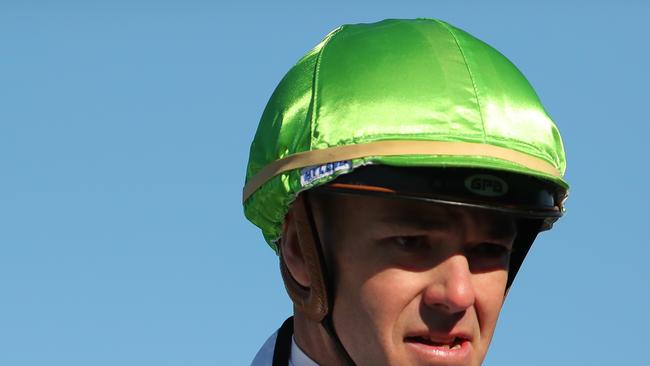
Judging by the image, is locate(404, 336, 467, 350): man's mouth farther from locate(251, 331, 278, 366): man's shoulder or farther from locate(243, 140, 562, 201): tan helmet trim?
locate(251, 331, 278, 366): man's shoulder

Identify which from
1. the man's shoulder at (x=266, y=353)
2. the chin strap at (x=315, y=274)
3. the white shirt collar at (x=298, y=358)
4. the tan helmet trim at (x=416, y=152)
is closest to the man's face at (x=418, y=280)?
the chin strap at (x=315, y=274)

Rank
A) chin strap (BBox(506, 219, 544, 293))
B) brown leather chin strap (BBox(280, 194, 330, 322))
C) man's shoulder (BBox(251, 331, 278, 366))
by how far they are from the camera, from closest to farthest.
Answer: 1. brown leather chin strap (BBox(280, 194, 330, 322))
2. chin strap (BBox(506, 219, 544, 293))
3. man's shoulder (BBox(251, 331, 278, 366))

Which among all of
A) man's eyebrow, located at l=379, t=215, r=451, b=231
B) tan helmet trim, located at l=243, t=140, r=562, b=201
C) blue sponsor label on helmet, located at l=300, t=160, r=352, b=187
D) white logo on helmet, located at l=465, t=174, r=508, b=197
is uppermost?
tan helmet trim, located at l=243, t=140, r=562, b=201

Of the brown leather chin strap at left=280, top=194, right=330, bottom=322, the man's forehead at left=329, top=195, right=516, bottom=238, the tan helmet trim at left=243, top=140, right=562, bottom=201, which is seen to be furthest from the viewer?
the brown leather chin strap at left=280, top=194, right=330, bottom=322

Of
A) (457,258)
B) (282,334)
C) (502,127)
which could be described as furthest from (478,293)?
(282,334)

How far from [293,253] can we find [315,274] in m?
0.25

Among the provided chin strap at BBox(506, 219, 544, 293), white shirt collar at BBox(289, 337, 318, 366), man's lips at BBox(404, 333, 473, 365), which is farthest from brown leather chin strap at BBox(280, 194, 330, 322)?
chin strap at BBox(506, 219, 544, 293)

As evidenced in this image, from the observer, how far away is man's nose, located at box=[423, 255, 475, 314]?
20.9ft

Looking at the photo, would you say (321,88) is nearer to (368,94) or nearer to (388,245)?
(368,94)

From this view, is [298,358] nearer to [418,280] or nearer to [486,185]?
[418,280]

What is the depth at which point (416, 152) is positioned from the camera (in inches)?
250

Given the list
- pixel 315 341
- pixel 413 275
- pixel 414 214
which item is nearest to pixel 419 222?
pixel 414 214

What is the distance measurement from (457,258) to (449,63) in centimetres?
81

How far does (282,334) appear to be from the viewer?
743cm
